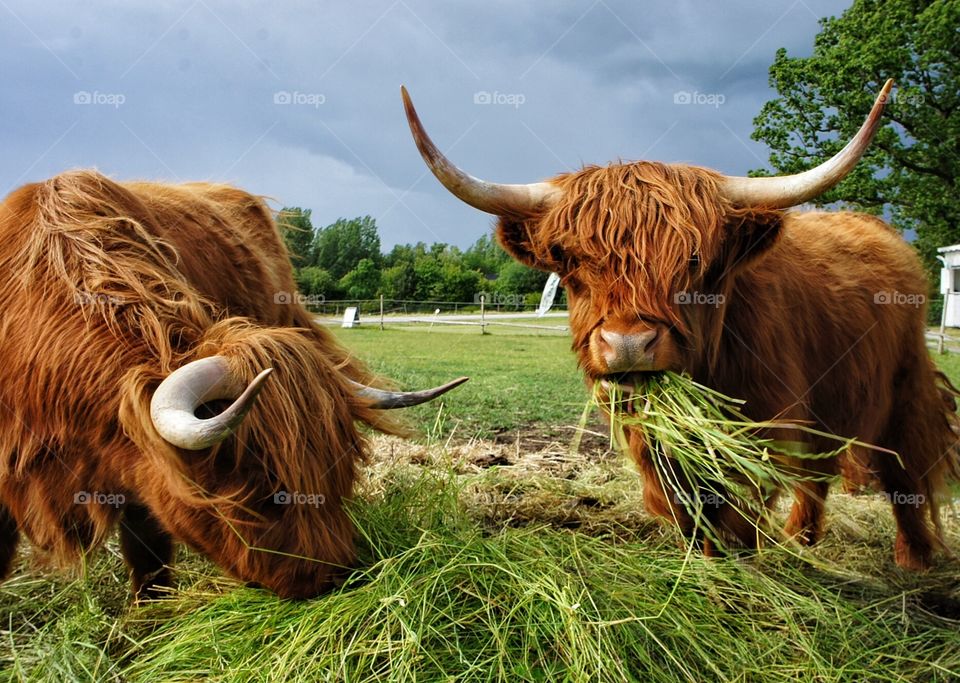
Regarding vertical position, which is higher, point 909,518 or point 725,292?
point 725,292

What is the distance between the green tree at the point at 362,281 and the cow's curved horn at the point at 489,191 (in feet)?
97.4

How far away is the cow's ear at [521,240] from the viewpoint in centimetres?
305

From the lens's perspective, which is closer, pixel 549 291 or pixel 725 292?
pixel 725 292

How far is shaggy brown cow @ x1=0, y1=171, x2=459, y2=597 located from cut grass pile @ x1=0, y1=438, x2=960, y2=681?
0.67ft

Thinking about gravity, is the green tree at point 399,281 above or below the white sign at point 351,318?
above

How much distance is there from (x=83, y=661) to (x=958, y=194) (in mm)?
25091

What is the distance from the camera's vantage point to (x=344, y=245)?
1182 inches

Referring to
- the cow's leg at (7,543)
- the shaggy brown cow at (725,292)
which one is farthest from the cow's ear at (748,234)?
the cow's leg at (7,543)

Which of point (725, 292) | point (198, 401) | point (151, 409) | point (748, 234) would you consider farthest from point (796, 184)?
point (151, 409)

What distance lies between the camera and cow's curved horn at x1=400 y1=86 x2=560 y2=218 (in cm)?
292

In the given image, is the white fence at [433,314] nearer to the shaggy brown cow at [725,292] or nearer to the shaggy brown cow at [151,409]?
the shaggy brown cow at [725,292]

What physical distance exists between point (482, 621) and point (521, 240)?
1.66 meters

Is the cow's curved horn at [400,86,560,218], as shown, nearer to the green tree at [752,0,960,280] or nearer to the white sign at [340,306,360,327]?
the green tree at [752,0,960,280]

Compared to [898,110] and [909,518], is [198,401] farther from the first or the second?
[898,110]
